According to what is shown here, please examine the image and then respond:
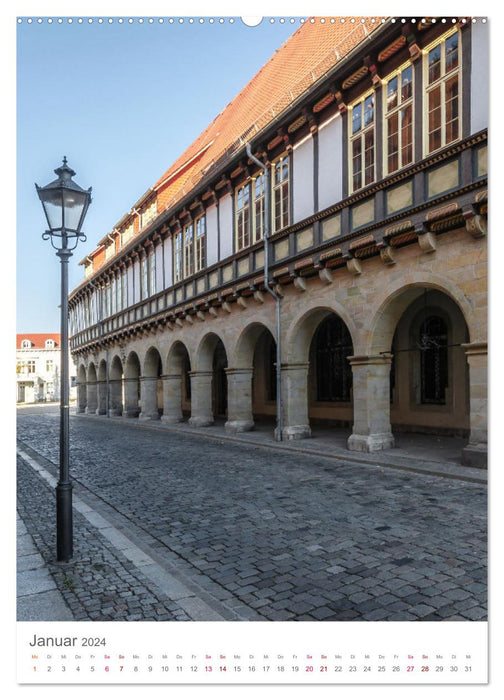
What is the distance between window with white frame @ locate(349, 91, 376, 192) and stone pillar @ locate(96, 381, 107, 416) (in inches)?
825

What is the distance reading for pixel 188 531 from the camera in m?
6.14

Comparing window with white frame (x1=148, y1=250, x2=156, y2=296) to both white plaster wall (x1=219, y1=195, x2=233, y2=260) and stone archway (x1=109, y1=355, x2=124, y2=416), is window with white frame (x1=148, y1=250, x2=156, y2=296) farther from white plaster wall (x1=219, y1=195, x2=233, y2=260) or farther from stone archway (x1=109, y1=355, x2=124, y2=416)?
white plaster wall (x1=219, y1=195, x2=233, y2=260)

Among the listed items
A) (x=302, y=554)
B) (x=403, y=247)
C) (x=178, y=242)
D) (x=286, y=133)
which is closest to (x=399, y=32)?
(x=403, y=247)

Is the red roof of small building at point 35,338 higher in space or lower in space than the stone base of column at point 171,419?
higher

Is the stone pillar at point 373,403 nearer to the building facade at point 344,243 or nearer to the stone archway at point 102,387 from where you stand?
the building facade at point 344,243

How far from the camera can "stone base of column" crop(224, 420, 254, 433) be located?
17.3 m

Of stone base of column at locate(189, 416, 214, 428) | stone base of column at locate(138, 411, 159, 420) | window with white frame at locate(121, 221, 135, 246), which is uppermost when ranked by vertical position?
window with white frame at locate(121, 221, 135, 246)

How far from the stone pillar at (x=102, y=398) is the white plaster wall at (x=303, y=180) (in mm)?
18696

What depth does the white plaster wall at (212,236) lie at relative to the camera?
18.5 metres

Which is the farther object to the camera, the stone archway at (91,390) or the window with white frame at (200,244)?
the stone archway at (91,390)

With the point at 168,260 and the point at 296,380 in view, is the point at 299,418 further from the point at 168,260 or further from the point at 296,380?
the point at 168,260

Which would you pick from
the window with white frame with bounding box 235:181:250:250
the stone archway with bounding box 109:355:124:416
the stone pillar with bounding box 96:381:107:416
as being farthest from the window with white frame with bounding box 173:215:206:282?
the stone pillar with bounding box 96:381:107:416

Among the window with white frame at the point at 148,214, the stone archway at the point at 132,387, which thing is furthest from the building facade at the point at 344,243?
the stone archway at the point at 132,387
